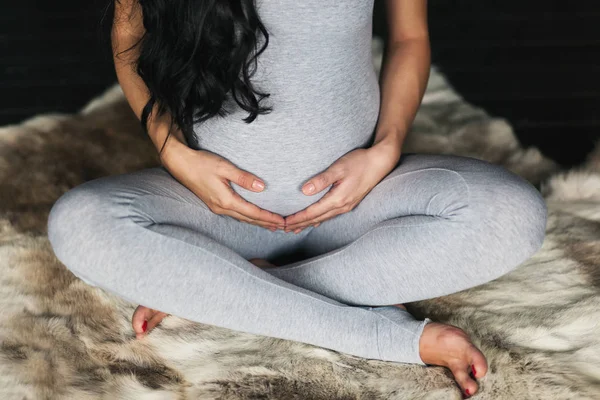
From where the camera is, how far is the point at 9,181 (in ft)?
5.34

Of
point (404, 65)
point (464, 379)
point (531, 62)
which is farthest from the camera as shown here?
point (531, 62)

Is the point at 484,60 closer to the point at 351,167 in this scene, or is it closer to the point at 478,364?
the point at 351,167

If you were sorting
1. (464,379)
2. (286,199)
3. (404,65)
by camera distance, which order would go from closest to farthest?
(464,379), (286,199), (404,65)

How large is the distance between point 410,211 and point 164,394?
0.46 m

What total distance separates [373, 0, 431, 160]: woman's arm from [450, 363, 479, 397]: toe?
15.1 inches

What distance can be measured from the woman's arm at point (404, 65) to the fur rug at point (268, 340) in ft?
1.08

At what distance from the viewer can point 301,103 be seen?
1.15 m

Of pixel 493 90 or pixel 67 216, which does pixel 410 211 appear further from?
pixel 493 90

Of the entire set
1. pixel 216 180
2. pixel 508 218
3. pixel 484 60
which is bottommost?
pixel 216 180

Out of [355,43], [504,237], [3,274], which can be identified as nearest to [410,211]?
[504,237]

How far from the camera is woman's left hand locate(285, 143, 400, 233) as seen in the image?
118 cm

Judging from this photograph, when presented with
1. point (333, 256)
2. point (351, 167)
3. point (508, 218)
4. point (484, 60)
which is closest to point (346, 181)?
point (351, 167)

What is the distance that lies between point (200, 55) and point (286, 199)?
0.87 feet

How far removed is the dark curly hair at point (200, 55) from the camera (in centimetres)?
108
